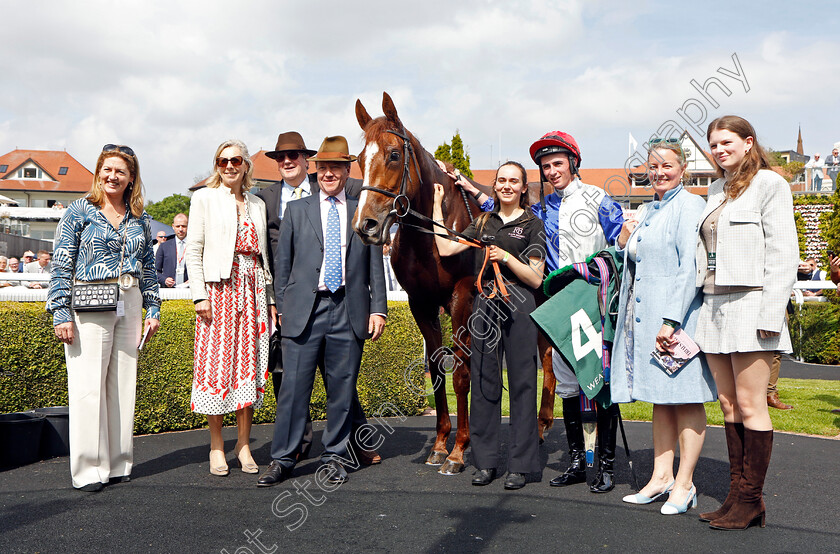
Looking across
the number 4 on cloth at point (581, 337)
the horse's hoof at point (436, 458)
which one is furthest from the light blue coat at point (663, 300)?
the horse's hoof at point (436, 458)

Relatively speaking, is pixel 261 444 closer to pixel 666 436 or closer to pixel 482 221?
pixel 482 221

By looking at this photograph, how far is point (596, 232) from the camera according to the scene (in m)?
4.84

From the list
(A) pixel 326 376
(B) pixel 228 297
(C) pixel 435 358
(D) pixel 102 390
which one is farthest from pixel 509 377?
(D) pixel 102 390

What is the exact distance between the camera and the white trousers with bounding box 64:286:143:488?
462 centimetres

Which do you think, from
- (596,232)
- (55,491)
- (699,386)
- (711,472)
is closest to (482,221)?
(596,232)

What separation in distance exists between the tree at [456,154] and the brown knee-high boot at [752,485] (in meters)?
21.3

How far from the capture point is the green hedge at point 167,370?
585 cm

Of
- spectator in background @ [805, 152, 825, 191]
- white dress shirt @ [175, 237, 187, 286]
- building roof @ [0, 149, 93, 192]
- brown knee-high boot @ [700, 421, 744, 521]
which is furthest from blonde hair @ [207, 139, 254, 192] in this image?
building roof @ [0, 149, 93, 192]

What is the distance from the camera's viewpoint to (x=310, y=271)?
16.2ft

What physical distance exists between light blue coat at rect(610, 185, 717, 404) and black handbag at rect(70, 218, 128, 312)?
3.39 metres

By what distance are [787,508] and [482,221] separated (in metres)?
2.67

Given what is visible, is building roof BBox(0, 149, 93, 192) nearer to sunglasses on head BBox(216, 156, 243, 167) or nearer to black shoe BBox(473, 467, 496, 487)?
sunglasses on head BBox(216, 156, 243, 167)

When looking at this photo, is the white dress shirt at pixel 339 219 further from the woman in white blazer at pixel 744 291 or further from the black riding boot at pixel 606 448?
the woman in white blazer at pixel 744 291

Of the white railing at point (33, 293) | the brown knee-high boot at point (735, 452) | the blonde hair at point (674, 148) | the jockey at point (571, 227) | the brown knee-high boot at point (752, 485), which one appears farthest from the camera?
the white railing at point (33, 293)
